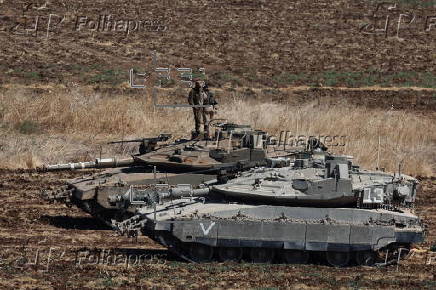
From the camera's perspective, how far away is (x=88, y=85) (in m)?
48.0

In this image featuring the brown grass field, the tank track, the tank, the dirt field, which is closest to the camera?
the dirt field

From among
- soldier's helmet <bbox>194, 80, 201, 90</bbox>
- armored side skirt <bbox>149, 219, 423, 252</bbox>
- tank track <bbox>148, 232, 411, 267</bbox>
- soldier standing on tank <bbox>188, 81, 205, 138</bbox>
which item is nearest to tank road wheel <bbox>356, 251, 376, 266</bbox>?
tank track <bbox>148, 232, 411, 267</bbox>

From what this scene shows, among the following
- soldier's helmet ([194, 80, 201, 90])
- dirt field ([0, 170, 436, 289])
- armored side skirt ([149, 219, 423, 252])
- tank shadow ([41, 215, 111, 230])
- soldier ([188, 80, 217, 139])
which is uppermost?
soldier's helmet ([194, 80, 201, 90])

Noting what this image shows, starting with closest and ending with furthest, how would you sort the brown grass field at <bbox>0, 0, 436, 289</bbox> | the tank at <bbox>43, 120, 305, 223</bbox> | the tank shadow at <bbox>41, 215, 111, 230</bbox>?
the brown grass field at <bbox>0, 0, 436, 289</bbox>, the tank at <bbox>43, 120, 305, 223</bbox>, the tank shadow at <bbox>41, 215, 111, 230</bbox>

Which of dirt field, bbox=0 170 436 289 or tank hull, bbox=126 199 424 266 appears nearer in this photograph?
dirt field, bbox=0 170 436 289

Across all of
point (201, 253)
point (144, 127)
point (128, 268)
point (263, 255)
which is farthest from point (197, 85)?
point (144, 127)

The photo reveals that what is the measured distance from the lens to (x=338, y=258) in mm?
22672

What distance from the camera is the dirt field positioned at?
2048 cm

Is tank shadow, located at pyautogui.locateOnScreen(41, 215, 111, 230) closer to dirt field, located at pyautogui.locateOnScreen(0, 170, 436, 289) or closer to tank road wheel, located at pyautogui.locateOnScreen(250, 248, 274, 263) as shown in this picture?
dirt field, located at pyautogui.locateOnScreen(0, 170, 436, 289)

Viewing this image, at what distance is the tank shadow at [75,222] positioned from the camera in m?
26.7

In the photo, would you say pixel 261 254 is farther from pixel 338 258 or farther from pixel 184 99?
pixel 184 99

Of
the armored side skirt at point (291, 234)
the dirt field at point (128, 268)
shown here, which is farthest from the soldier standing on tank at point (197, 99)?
the armored side skirt at point (291, 234)

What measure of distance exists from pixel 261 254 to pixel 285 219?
36.9 inches

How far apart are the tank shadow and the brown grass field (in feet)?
0.30
